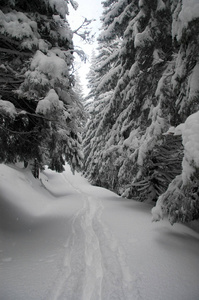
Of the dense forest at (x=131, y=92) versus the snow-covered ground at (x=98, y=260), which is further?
the dense forest at (x=131, y=92)

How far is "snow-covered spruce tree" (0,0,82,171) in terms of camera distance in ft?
16.1

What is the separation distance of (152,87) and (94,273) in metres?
6.83

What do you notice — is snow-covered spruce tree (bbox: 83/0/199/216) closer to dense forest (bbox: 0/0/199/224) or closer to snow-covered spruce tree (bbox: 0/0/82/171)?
dense forest (bbox: 0/0/199/224)

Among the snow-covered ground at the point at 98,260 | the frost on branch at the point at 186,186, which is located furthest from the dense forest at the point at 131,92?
the snow-covered ground at the point at 98,260

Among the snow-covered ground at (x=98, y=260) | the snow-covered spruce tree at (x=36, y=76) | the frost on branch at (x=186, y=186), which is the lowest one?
the snow-covered ground at (x=98, y=260)

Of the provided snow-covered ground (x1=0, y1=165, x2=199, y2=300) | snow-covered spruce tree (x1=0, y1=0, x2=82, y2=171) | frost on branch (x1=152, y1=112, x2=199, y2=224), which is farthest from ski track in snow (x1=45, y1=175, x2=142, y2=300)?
snow-covered spruce tree (x1=0, y1=0, x2=82, y2=171)

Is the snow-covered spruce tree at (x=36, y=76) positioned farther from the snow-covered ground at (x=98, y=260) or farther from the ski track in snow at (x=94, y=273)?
the ski track in snow at (x=94, y=273)

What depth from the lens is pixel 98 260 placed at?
4.56m

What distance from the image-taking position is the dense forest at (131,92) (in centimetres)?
458

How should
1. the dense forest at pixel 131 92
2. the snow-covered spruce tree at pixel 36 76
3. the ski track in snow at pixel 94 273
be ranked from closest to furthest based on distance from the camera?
the ski track in snow at pixel 94 273 → the dense forest at pixel 131 92 → the snow-covered spruce tree at pixel 36 76

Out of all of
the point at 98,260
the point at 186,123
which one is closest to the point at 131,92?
the point at 186,123

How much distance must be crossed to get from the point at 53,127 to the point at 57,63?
282cm

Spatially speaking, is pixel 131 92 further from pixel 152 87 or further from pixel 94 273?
pixel 94 273

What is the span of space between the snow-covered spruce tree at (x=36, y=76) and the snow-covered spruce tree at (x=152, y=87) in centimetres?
252
